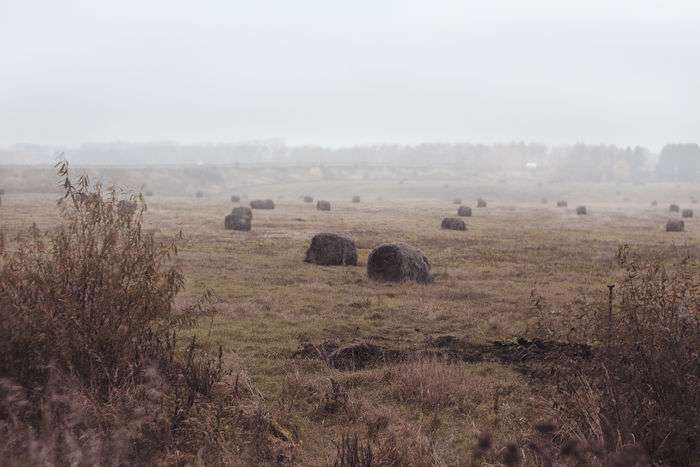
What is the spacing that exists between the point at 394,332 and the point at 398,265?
5.08m

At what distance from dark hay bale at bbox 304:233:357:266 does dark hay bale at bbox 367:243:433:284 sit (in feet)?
8.20

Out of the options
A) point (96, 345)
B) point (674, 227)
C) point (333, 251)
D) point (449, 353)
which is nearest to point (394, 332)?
point (449, 353)

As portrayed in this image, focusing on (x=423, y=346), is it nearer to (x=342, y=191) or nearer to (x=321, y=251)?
(x=321, y=251)

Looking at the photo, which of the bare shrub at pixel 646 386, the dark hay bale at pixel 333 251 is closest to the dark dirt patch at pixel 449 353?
the bare shrub at pixel 646 386

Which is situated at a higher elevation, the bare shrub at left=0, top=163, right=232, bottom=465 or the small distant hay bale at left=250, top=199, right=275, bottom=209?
the bare shrub at left=0, top=163, right=232, bottom=465

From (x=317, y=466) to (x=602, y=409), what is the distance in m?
2.81

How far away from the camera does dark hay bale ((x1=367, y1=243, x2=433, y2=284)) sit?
53.0ft

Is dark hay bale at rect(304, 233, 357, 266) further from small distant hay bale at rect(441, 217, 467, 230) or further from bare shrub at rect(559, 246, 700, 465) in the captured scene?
small distant hay bale at rect(441, 217, 467, 230)

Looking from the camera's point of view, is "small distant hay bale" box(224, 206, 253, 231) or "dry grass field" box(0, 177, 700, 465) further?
"small distant hay bale" box(224, 206, 253, 231)

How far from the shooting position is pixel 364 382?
8.30 m

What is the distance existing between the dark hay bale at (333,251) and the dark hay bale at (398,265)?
250 cm

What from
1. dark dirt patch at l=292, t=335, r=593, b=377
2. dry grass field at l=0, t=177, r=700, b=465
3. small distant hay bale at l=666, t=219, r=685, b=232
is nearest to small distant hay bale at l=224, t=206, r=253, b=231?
dry grass field at l=0, t=177, r=700, b=465

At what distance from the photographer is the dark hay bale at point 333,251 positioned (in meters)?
19.1

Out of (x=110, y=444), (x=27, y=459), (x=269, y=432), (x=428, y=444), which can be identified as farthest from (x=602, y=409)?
(x=27, y=459)
